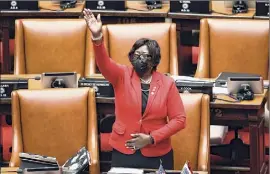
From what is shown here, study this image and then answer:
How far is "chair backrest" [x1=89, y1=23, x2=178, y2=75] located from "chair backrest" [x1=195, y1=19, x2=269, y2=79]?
8.9 inches

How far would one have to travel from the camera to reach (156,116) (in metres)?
5.79

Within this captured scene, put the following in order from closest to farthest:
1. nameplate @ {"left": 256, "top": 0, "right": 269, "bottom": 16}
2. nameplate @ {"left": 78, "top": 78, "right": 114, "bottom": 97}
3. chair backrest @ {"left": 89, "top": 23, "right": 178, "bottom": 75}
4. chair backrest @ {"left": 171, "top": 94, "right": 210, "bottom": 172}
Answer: chair backrest @ {"left": 171, "top": 94, "right": 210, "bottom": 172}, nameplate @ {"left": 78, "top": 78, "right": 114, "bottom": 97}, chair backrest @ {"left": 89, "top": 23, "right": 178, "bottom": 75}, nameplate @ {"left": 256, "top": 0, "right": 269, "bottom": 16}

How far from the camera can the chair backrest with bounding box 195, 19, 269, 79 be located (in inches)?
294

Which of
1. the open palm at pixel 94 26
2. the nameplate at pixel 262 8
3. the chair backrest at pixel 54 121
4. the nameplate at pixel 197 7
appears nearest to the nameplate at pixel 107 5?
the nameplate at pixel 197 7

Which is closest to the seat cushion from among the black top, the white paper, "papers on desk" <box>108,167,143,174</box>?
the white paper

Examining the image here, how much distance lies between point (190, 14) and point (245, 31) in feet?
3.47

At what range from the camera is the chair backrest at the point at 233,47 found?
7.48 meters

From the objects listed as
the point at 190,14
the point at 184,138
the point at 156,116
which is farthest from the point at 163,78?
the point at 190,14

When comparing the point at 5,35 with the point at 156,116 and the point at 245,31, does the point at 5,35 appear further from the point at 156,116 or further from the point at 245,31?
the point at 156,116

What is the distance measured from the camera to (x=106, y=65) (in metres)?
5.69

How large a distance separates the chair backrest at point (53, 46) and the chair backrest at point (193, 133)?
1567mm

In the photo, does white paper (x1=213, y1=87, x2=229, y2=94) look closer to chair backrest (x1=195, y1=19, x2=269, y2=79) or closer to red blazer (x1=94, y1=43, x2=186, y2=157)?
chair backrest (x1=195, y1=19, x2=269, y2=79)

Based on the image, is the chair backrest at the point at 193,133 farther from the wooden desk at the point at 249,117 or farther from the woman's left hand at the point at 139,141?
the woman's left hand at the point at 139,141

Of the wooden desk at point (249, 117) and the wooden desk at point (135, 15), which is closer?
the wooden desk at point (249, 117)
